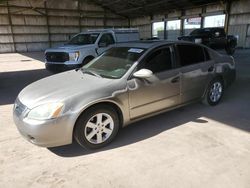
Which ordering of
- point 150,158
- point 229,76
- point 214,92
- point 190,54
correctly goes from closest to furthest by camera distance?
point 150,158 < point 190,54 < point 214,92 < point 229,76

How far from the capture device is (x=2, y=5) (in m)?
21.7

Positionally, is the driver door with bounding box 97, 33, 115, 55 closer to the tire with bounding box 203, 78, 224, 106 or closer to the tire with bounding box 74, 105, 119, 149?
the tire with bounding box 203, 78, 224, 106

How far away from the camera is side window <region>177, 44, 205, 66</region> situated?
428cm

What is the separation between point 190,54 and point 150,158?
239 centimetres

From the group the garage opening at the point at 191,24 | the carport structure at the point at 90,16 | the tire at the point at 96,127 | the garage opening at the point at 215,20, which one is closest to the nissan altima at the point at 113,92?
the tire at the point at 96,127

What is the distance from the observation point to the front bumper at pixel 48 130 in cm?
289

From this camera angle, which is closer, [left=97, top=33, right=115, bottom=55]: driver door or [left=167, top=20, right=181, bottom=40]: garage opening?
[left=97, top=33, right=115, bottom=55]: driver door

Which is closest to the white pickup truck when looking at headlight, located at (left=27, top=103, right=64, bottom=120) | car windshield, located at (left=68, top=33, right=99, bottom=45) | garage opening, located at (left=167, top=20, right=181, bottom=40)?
car windshield, located at (left=68, top=33, right=99, bottom=45)

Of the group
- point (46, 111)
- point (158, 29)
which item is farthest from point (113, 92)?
point (158, 29)

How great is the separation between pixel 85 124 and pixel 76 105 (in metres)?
0.32

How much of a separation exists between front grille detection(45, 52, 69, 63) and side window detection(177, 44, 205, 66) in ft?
17.2

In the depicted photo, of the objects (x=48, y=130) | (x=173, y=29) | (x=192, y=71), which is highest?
(x=173, y=29)

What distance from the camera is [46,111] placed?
2.93 meters

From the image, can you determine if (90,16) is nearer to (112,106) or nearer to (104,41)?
(104,41)
